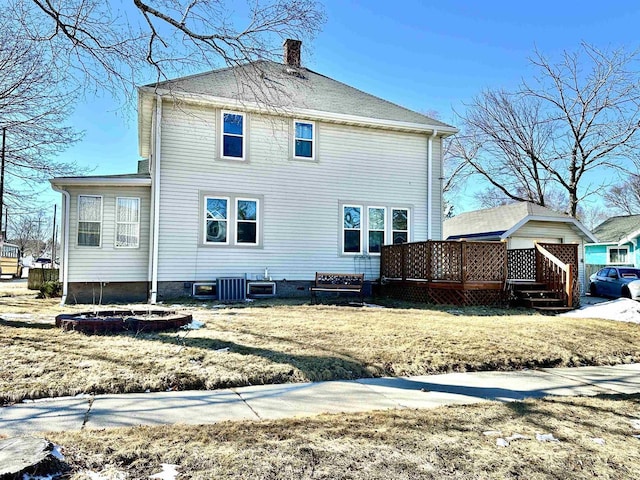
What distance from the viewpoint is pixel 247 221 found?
46.0 feet

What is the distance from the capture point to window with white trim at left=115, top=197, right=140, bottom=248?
513 inches

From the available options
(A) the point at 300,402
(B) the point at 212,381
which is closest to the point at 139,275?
(B) the point at 212,381

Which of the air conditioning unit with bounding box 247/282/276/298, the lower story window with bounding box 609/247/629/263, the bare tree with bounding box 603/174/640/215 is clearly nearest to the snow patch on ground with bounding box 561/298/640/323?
the air conditioning unit with bounding box 247/282/276/298

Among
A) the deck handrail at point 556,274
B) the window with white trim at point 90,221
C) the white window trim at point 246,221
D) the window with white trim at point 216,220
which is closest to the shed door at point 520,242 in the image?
the deck handrail at point 556,274

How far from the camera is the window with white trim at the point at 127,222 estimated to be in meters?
13.0

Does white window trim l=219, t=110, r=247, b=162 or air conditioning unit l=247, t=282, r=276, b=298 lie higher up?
white window trim l=219, t=110, r=247, b=162

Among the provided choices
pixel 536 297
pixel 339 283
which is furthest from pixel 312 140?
pixel 536 297

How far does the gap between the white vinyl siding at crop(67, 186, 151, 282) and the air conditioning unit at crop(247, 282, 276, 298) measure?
3.02m

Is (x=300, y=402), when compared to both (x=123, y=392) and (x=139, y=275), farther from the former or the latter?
(x=139, y=275)

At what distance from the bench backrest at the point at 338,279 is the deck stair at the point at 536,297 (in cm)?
432

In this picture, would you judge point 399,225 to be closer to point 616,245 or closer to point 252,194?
point 252,194

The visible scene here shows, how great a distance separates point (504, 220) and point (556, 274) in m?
7.74

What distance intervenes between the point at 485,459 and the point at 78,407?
339cm

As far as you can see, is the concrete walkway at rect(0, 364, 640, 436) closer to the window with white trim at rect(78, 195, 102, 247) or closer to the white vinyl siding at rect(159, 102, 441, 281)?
the white vinyl siding at rect(159, 102, 441, 281)
